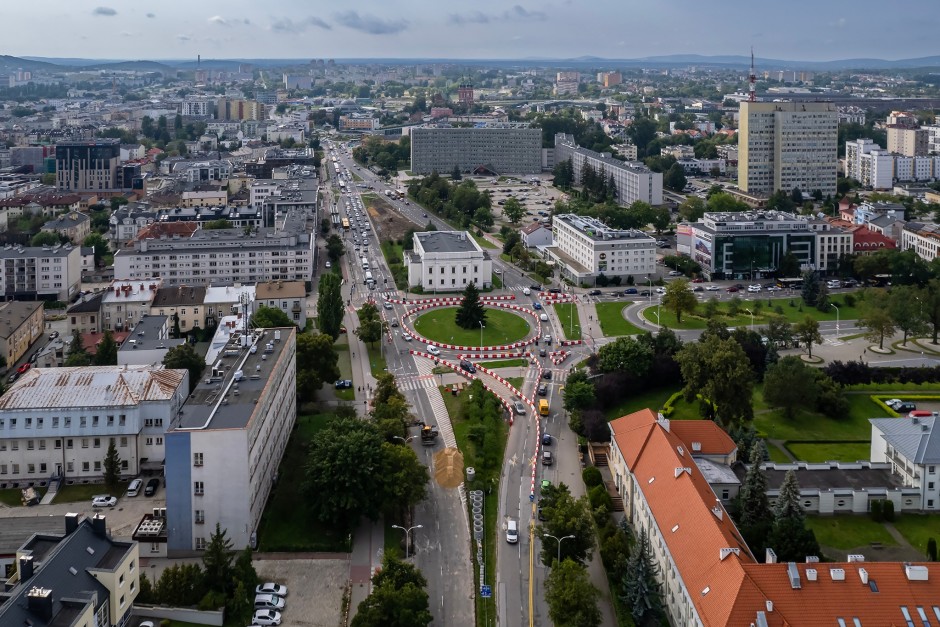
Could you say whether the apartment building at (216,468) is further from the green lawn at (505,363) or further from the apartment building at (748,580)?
the green lawn at (505,363)

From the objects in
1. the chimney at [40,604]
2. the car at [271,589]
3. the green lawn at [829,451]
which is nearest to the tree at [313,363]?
the car at [271,589]

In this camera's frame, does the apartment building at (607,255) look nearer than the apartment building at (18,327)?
No

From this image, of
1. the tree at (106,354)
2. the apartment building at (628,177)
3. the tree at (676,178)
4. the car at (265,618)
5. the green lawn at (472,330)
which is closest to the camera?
the car at (265,618)

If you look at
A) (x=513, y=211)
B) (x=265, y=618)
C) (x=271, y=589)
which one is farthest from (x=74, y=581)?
(x=513, y=211)

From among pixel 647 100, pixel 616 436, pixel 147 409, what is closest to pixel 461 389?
pixel 616 436

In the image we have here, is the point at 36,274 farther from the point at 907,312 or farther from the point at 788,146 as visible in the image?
the point at 788,146

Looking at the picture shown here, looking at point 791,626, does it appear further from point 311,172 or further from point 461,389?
point 311,172
